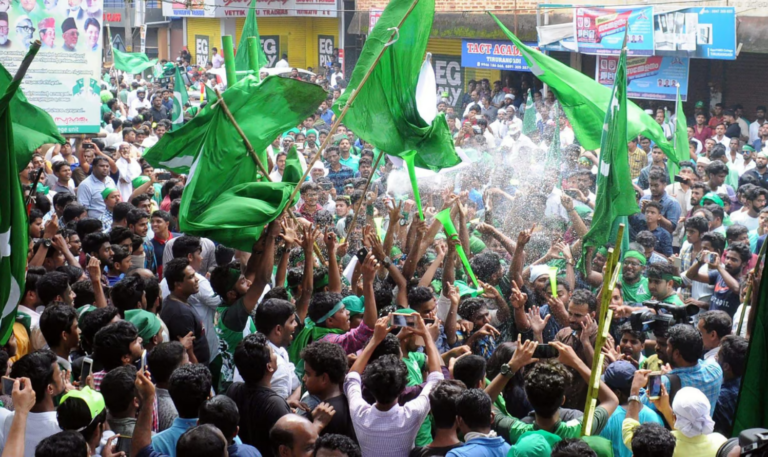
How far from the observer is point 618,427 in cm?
421

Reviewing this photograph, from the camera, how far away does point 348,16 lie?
2866 centimetres

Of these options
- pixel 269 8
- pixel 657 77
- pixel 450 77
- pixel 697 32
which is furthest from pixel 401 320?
pixel 269 8

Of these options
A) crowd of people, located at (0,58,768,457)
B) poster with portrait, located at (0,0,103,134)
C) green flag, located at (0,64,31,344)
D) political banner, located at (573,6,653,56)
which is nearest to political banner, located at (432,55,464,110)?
political banner, located at (573,6,653,56)

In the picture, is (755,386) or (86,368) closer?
(755,386)

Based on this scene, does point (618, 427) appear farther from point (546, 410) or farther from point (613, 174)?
point (613, 174)

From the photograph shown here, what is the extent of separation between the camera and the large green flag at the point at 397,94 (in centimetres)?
681

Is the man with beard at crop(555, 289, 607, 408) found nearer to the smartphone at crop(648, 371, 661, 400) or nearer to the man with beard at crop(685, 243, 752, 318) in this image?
the smartphone at crop(648, 371, 661, 400)

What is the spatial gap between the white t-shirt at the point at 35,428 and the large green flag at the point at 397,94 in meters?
3.44

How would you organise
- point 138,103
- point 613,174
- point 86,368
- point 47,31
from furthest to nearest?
point 138,103 → point 47,31 → point 613,174 → point 86,368

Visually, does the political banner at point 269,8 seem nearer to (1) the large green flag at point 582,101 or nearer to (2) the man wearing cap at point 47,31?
(2) the man wearing cap at point 47,31

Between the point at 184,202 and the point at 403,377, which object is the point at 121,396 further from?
the point at 184,202

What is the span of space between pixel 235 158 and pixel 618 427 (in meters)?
3.17

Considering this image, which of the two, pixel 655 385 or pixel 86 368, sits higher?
pixel 86 368

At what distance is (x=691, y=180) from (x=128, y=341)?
727 cm
